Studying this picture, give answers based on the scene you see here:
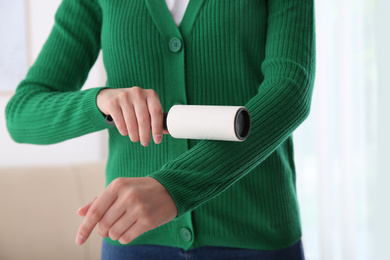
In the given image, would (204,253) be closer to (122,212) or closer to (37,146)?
(122,212)

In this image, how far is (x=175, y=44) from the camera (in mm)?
838

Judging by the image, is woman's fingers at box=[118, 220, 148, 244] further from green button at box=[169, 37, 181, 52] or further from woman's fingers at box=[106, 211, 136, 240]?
green button at box=[169, 37, 181, 52]

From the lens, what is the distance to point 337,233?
8.96 ft

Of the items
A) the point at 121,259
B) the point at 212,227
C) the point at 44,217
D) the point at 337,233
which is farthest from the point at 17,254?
the point at 337,233

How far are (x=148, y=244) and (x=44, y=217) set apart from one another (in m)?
1.38

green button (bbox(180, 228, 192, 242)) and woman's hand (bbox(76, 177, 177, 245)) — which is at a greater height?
woman's hand (bbox(76, 177, 177, 245))

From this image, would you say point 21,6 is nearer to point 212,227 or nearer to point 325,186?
point 325,186

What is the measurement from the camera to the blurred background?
2523mm

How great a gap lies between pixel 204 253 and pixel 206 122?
36cm

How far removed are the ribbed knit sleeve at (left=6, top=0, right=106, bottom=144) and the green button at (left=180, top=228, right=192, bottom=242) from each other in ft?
0.77

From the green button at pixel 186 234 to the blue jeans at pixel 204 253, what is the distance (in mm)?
25

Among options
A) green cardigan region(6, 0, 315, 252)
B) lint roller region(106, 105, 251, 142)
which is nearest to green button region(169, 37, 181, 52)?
green cardigan region(6, 0, 315, 252)

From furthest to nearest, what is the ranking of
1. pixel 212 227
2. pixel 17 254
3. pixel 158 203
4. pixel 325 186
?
1. pixel 325 186
2. pixel 17 254
3. pixel 212 227
4. pixel 158 203

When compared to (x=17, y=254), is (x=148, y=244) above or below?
above
